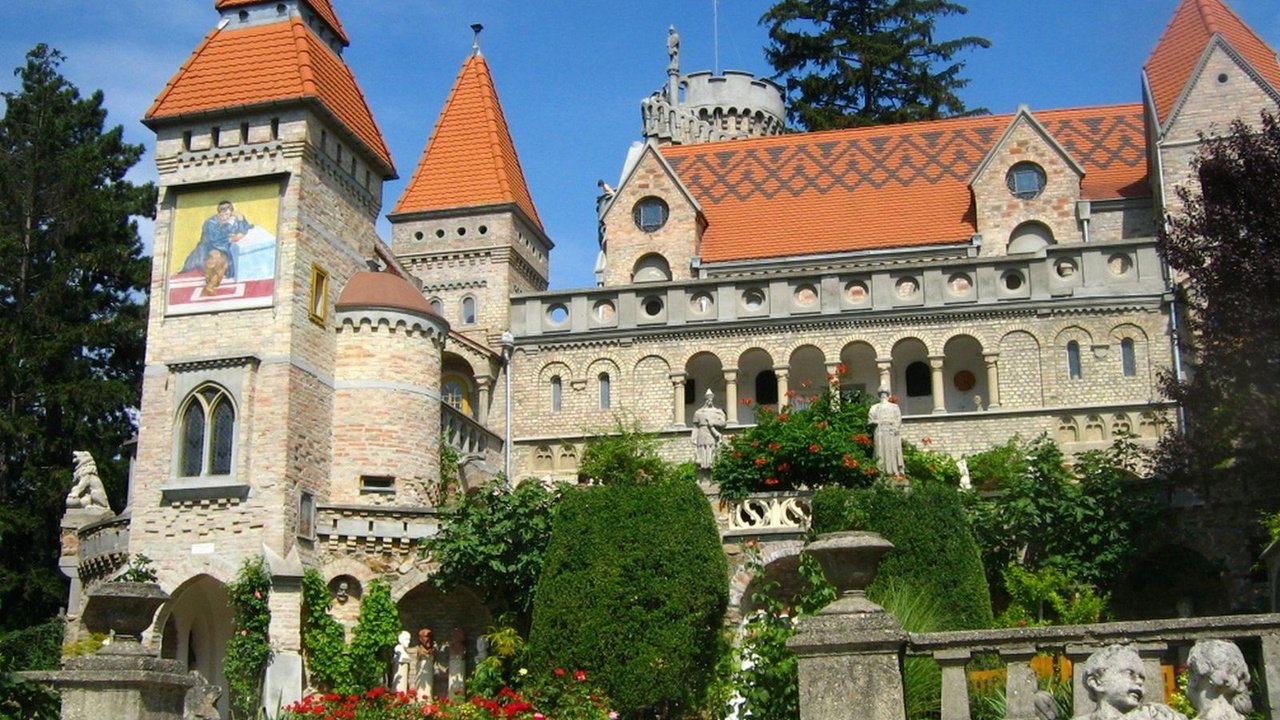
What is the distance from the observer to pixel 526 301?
1398 inches

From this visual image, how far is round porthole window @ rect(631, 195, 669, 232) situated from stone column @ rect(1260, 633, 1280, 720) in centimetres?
2797

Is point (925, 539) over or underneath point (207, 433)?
underneath

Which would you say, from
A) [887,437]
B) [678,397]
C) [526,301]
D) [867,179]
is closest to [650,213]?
[526,301]

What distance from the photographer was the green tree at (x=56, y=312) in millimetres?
37188

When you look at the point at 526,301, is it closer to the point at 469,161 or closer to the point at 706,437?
the point at 469,161

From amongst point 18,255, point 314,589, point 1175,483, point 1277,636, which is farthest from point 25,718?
point 18,255

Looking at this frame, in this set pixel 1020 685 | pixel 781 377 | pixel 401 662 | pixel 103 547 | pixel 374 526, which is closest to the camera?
pixel 1020 685

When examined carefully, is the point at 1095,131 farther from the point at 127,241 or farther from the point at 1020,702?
the point at 1020,702

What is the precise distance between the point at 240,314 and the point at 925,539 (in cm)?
1467

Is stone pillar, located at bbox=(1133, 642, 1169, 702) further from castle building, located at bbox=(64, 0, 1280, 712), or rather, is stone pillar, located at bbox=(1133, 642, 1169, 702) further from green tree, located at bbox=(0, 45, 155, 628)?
green tree, located at bbox=(0, 45, 155, 628)

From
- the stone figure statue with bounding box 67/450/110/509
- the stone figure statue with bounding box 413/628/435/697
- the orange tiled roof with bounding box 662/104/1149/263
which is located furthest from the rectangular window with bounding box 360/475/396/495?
the orange tiled roof with bounding box 662/104/1149/263

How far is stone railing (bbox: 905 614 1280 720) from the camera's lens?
413 inches

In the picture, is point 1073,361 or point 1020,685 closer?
point 1020,685

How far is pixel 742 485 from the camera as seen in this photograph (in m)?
25.1
